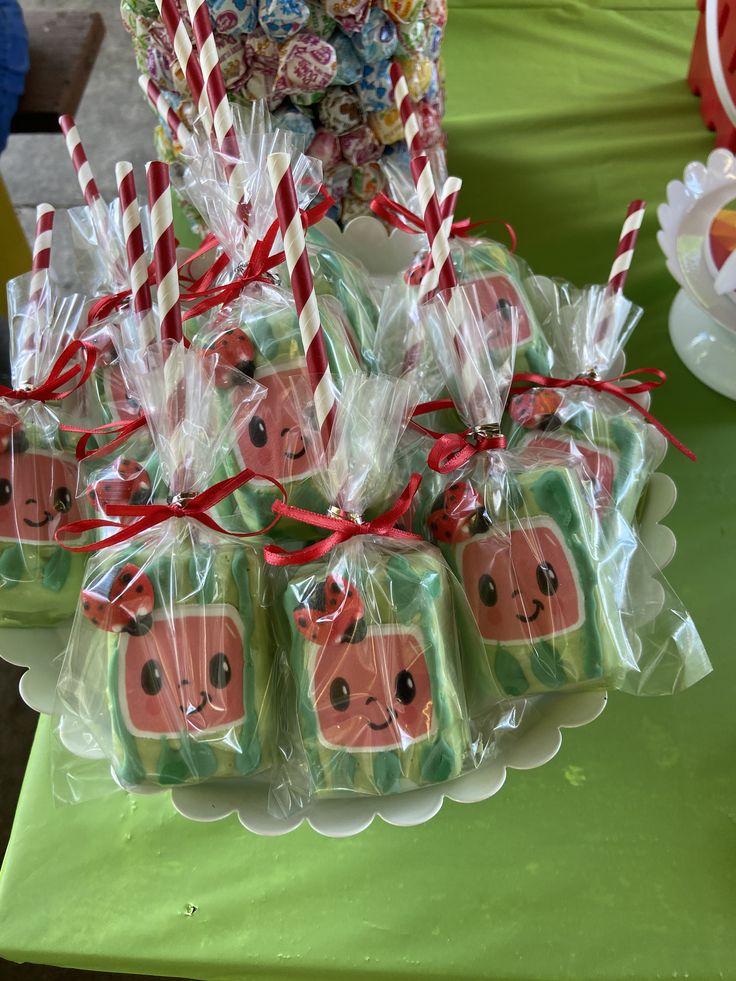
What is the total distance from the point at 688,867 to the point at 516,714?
200 mm

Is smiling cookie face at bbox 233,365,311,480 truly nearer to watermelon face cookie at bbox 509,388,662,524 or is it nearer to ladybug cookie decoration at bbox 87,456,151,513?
ladybug cookie decoration at bbox 87,456,151,513

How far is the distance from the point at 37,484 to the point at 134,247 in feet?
0.81

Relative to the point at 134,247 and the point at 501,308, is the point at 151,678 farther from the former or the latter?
the point at 501,308

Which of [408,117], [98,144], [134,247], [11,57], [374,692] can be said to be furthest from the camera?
[98,144]

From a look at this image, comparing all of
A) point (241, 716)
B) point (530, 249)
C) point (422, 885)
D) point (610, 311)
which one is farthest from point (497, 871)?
point (530, 249)

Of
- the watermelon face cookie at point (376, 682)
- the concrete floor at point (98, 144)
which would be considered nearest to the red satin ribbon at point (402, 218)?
the watermelon face cookie at point (376, 682)

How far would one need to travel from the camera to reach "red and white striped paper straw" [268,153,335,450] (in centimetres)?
66

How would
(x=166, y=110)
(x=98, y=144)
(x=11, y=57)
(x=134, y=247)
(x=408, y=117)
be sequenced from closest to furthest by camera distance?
(x=134, y=247)
(x=408, y=117)
(x=166, y=110)
(x=11, y=57)
(x=98, y=144)

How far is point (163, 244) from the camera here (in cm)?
70

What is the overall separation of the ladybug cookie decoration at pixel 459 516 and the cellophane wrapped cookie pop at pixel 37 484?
348 mm

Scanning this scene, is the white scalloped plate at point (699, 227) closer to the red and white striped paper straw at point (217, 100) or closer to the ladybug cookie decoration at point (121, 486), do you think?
the red and white striped paper straw at point (217, 100)

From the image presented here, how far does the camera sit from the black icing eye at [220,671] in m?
0.64

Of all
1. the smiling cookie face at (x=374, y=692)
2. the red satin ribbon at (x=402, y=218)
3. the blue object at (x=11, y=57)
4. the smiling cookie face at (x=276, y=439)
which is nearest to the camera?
the smiling cookie face at (x=374, y=692)

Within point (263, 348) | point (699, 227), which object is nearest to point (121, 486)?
point (263, 348)
